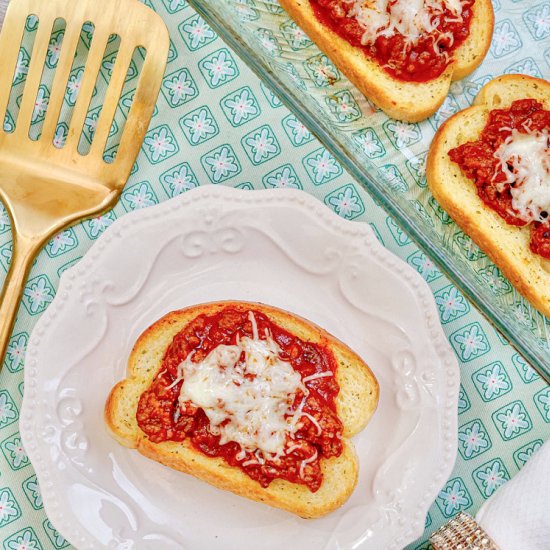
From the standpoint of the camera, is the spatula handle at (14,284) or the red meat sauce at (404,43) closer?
the red meat sauce at (404,43)

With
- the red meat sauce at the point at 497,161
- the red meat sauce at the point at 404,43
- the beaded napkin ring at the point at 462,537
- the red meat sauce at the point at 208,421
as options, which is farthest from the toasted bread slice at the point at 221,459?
the red meat sauce at the point at 404,43

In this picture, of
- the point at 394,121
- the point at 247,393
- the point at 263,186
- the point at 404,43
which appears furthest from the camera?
the point at 263,186

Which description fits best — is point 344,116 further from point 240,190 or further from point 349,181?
point 240,190

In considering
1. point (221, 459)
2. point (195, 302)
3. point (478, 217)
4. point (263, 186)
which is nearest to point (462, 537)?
point (221, 459)

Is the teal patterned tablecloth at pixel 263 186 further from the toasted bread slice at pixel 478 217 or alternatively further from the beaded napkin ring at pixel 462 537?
the toasted bread slice at pixel 478 217

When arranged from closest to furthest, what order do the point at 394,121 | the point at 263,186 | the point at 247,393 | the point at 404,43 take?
the point at 247,393 < the point at 404,43 < the point at 394,121 < the point at 263,186

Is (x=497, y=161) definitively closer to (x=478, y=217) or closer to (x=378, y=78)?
(x=478, y=217)
